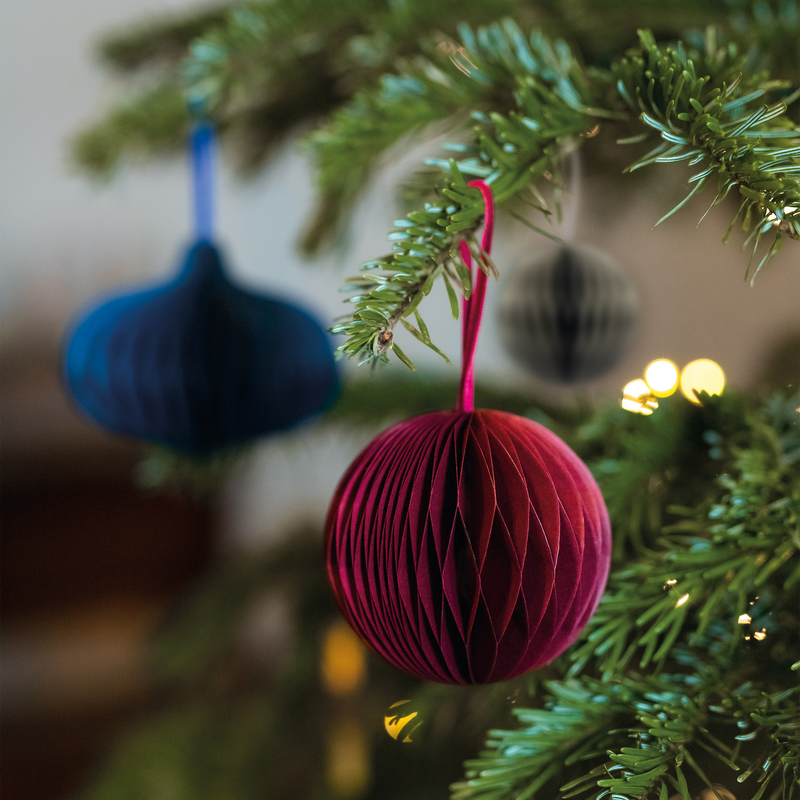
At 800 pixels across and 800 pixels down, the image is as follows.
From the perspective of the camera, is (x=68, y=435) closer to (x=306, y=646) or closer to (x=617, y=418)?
(x=306, y=646)

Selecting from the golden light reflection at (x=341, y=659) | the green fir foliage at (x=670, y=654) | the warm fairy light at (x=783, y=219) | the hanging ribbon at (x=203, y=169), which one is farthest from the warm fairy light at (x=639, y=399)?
the golden light reflection at (x=341, y=659)

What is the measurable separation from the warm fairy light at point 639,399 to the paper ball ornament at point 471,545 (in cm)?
10

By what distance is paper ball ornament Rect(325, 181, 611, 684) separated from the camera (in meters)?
0.14

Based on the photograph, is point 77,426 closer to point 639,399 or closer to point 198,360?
point 198,360

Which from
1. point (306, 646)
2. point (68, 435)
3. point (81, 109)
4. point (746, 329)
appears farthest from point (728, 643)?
point (81, 109)

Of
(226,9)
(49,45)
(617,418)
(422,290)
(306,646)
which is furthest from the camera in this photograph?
(49,45)

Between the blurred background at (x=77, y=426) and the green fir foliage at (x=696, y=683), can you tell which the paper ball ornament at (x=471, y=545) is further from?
the blurred background at (x=77, y=426)

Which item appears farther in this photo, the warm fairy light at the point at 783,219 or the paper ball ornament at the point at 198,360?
the paper ball ornament at the point at 198,360

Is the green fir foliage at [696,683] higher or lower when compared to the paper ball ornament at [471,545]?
lower

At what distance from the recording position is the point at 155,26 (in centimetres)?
40

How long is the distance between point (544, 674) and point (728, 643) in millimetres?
56

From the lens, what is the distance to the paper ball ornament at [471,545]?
14 cm

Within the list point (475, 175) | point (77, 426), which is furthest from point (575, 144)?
point (77, 426)

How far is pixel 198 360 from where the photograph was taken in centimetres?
33
